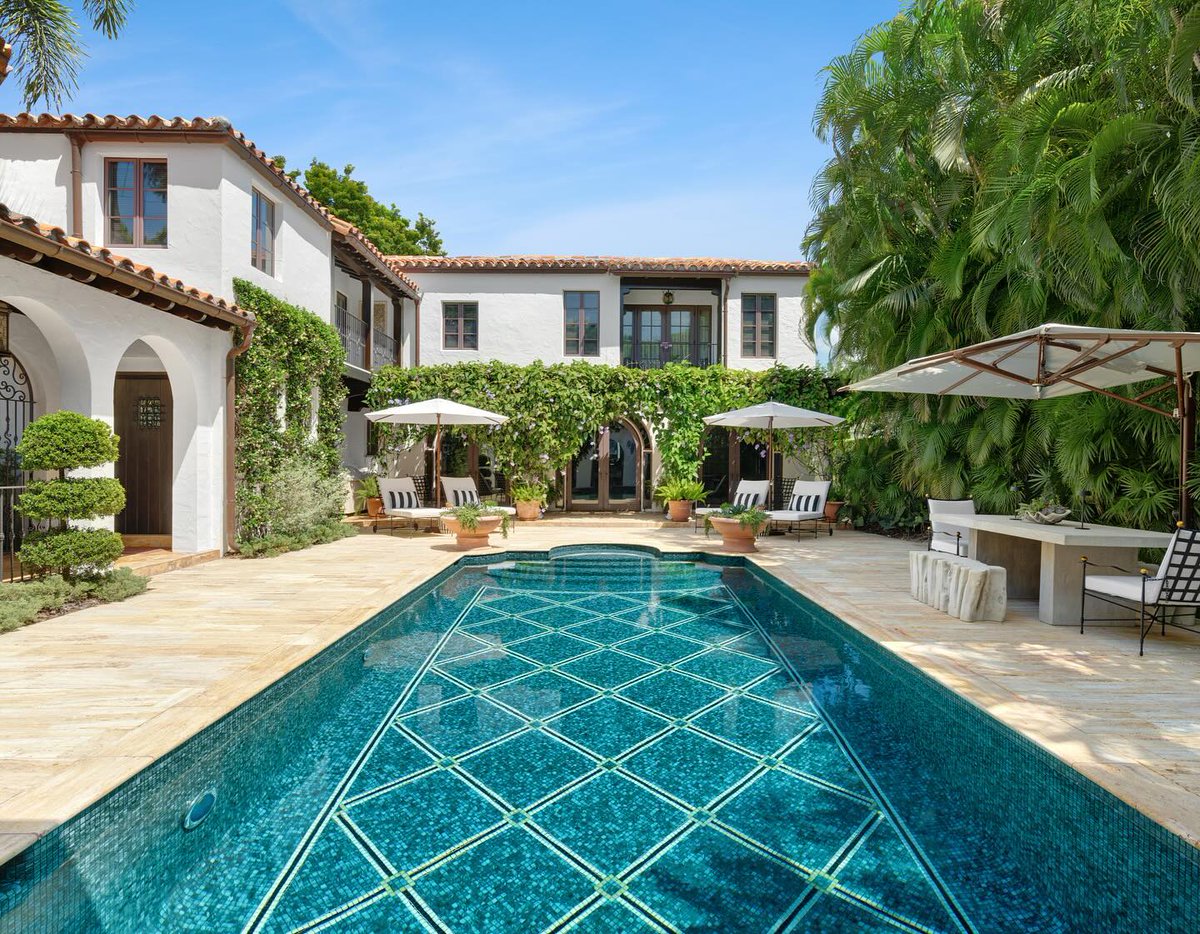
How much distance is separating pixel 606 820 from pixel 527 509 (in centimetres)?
1212

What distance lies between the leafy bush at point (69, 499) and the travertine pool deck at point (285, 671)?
98 cm

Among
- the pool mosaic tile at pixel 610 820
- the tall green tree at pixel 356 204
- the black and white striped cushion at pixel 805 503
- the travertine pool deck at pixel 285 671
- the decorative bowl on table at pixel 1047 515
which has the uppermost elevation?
the tall green tree at pixel 356 204

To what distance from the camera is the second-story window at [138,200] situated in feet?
32.8

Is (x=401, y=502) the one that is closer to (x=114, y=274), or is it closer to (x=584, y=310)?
(x=114, y=274)

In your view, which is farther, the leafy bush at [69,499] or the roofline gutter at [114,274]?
the leafy bush at [69,499]

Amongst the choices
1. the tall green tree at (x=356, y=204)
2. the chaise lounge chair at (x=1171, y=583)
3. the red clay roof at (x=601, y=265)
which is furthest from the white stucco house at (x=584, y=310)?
the chaise lounge chair at (x=1171, y=583)

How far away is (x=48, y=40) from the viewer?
9.91 metres

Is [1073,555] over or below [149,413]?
below

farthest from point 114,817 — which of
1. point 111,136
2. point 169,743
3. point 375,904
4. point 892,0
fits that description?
point 892,0

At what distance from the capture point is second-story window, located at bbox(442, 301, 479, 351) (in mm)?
18953

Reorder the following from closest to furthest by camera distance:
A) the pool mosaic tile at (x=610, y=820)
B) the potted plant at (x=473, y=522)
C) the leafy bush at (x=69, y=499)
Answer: the pool mosaic tile at (x=610, y=820) < the leafy bush at (x=69, y=499) < the potted plant at (x=473, y=522)

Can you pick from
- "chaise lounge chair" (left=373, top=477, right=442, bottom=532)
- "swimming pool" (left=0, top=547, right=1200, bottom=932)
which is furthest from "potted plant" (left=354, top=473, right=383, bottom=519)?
"swimming pool" (left=0, top=547, right=1200, bottom=932)

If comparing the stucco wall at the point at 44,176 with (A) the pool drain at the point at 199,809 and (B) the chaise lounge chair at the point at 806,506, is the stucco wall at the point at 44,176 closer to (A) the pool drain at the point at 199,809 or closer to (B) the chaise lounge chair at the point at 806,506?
(A) the pool drain at the point at 199,809

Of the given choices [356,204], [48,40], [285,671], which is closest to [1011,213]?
[285,671]
